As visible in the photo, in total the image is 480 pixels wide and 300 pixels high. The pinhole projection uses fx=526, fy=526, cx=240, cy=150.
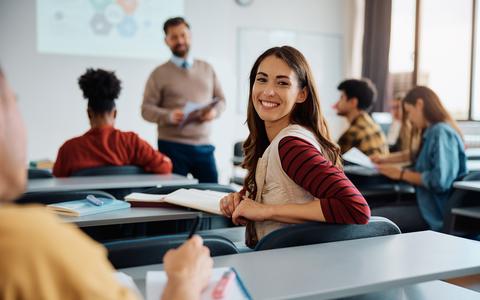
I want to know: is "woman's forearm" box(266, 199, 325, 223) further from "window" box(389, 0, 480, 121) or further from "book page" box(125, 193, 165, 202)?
"window" box(389, 0, 480, 121)

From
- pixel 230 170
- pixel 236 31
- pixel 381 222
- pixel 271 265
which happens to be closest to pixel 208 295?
pixel 271 265

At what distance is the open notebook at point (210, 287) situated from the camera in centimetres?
102

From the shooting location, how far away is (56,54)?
571 centimetres

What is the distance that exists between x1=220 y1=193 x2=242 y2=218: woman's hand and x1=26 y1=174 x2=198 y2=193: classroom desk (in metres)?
0.99

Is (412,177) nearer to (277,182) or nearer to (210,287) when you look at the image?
(277,182)

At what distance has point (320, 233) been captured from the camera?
4.94 feet

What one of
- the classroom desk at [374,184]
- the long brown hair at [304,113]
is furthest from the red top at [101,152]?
the classroom desk at [374,184]

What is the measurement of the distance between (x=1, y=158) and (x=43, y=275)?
0.15m

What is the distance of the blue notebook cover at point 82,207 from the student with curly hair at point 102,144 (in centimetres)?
97

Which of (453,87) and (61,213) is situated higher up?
(453,87)

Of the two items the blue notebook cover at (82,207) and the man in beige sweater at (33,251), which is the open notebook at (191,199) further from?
the man in beige sweater at (33,251)

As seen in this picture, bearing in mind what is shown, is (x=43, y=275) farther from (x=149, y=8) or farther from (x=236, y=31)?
(x=236, y=31)

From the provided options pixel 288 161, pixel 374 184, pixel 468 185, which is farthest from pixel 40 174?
pixel 468 185

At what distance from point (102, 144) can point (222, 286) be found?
2171 mm
